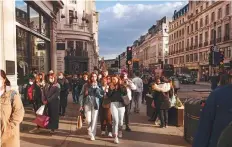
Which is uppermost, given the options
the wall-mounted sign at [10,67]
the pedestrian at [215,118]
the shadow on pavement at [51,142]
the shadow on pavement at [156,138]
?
the wall-mounted sign at [10,67]

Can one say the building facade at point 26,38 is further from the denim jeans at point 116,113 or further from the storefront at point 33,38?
the denim jeans at point 116,113

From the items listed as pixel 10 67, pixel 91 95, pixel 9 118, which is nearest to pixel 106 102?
pixel 91 95

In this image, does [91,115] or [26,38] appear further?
[26,38]

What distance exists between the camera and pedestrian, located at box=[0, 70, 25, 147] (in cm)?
346

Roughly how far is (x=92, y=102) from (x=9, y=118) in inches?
132

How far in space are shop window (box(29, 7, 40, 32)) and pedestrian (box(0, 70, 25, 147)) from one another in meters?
9.98

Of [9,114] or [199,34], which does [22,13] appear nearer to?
[9,114]

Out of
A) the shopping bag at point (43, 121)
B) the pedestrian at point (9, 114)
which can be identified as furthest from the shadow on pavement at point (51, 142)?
the pedestrian at point (9, 114)

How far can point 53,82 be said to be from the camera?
7602 mm

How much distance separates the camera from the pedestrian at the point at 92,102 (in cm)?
→ 678

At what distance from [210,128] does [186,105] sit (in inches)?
180

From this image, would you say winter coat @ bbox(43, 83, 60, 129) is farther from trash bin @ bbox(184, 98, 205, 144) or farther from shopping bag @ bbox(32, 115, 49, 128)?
trash bin @ bbox(184, 98, 205, 144)

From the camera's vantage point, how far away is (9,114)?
352cm

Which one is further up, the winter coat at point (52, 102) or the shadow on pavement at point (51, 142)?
the winter coat at point (52, 102)
